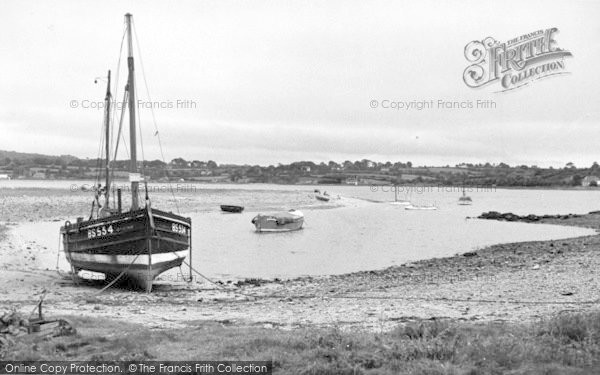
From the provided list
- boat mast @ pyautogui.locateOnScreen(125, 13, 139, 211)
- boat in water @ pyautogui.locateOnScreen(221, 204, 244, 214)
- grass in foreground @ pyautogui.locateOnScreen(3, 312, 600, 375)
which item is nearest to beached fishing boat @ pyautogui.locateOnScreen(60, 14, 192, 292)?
boat mast @ pyautogui.locateOnScreen(125, 13, 139, 211)

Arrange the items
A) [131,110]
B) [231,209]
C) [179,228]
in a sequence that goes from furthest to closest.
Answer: [231,209] < [179,228] < [131,110]

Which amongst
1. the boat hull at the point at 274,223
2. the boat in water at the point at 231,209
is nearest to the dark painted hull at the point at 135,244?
the boat hull at the point at 274,223

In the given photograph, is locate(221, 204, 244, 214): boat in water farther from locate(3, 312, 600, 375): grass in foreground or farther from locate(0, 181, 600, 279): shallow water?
locate(3, 312, 600, 375): grass in foreground

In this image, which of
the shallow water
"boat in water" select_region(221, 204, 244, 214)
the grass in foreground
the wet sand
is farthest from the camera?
"boat in water" select_region(221, 204, 244, 214)

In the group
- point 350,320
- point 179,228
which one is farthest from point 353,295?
point 179,228

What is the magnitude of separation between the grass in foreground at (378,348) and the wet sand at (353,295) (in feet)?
4.69

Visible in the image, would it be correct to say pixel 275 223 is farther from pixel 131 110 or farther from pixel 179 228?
pixel 131 110

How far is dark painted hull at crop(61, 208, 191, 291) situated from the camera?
17.7 m

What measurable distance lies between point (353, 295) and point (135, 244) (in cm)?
678

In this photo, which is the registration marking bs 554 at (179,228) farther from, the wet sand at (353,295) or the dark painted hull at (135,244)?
the wet sand at (353,295)

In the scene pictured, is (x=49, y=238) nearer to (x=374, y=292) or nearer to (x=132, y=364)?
(x=374, y=292)

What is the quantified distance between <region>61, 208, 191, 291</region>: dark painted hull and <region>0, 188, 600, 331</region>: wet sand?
71cm

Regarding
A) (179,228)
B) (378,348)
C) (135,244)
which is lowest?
(135,244)

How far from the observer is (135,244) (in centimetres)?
1780
